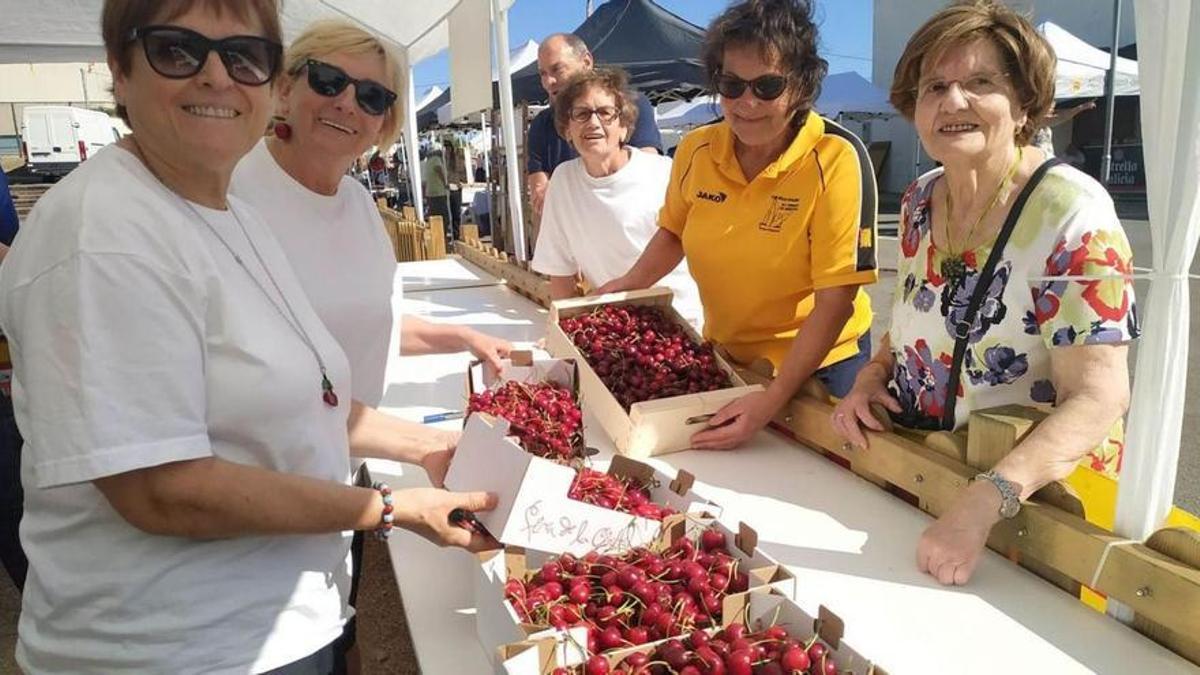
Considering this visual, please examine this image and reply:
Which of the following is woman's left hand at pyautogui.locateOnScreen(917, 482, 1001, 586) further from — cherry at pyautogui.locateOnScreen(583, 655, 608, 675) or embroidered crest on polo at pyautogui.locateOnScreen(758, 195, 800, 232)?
embroidered crest on polo at pyautogui.locateOnScreen(758, 195, 800, 232)

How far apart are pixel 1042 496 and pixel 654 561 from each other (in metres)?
0.76

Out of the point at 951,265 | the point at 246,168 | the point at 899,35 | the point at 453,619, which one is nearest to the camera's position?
the point at 453,619

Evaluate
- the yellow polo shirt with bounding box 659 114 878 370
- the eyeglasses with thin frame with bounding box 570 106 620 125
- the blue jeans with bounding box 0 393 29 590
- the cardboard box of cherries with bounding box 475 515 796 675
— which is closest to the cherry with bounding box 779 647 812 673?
the cardboard box of cherries with bounding box 475 515 796 675

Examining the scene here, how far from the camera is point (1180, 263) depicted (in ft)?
4.31

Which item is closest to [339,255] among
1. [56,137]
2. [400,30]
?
[400,30]

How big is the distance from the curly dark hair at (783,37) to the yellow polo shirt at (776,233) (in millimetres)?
129

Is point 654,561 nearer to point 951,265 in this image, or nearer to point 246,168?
point 951,265

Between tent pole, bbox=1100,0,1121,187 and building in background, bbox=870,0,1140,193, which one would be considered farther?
building in background, bbox=870,0,1140,193

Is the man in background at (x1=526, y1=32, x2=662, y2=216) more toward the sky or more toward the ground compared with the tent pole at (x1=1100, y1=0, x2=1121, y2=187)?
more toward the ground

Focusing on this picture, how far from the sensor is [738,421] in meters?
2.06

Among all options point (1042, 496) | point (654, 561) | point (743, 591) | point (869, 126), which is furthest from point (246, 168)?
point (869, 126)

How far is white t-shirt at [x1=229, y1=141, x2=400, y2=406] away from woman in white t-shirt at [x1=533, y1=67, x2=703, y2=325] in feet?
3.91

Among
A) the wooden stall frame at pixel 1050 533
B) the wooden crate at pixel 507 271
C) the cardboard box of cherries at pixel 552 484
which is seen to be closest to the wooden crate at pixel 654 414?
the cardboard box of cherries at pixel 552 484

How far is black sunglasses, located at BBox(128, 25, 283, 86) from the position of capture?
1127mm
